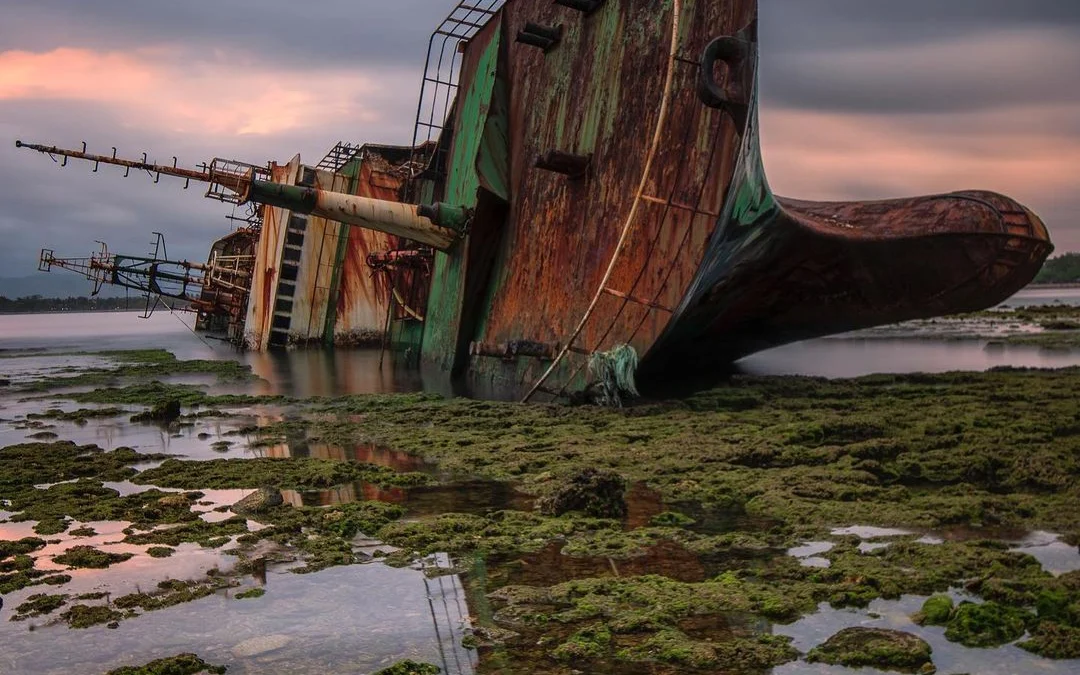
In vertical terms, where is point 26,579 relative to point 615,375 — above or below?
below

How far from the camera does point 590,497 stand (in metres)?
5.07

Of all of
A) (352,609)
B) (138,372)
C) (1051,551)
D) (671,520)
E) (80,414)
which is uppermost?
(1051,551)

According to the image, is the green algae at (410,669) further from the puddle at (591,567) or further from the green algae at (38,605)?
the green algae at (38,605)

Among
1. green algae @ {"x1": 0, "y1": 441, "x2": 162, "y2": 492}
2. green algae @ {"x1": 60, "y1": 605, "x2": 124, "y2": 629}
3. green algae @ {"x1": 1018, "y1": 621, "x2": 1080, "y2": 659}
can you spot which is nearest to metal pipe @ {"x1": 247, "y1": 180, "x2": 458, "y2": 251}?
green algae @ {"x1": 0, "y1": 441, "x2": 162, "y2": 492}

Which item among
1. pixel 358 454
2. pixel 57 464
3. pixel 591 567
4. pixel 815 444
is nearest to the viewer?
pixel 591 567

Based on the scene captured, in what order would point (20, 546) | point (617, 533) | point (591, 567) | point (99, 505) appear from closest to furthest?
point (591, 567), point (617, 533), point (20, 546), point (99, 505)

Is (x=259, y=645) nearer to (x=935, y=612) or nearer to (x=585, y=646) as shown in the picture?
(x=585, y=646)

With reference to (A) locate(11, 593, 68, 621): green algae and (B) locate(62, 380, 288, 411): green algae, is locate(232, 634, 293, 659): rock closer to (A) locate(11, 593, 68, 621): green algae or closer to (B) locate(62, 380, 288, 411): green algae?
(A) locate(11, 593, 68, 621): green algae

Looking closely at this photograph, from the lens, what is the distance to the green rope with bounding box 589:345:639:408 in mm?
9086

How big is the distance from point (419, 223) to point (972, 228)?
706 cm

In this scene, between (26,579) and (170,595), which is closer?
(170,595)

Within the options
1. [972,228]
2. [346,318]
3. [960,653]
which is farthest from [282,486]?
[346,318]

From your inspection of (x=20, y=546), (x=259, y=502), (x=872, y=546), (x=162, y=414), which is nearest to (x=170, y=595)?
(x=20, y=546)

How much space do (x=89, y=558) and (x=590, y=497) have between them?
7.72 feet
